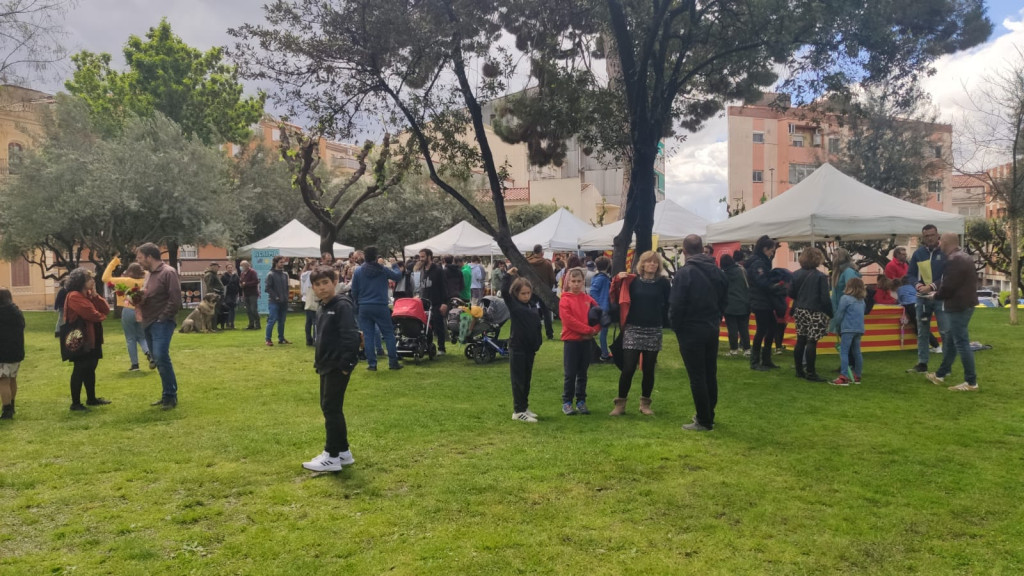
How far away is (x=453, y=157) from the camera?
1138 centimetres

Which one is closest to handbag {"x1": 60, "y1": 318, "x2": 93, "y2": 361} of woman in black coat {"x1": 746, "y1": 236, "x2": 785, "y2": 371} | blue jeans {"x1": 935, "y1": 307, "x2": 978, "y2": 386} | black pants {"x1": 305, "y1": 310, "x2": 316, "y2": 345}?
black pants {"x1": 305, "y1": 310, "x2": 316, "y2": 345}

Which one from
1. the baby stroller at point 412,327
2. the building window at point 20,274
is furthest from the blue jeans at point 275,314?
the building window at point 20,274

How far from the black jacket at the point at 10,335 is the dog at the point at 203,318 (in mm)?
9600

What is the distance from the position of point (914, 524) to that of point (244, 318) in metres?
20.4

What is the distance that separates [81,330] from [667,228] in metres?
13.1

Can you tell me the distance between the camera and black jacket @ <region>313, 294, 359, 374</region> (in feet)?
15.9

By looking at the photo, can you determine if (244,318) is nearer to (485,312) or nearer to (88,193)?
(88,193)

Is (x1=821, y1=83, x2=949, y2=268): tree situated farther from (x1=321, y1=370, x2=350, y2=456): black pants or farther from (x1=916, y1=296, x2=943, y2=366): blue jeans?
(x1=321, y1=370, x2=350, y2=456): black pants

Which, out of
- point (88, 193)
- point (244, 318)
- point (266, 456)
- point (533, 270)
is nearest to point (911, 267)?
point (533, 270)

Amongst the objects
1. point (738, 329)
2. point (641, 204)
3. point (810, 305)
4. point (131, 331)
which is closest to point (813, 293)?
point (810, 305)

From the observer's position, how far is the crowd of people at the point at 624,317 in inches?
227

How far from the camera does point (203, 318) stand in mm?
16500

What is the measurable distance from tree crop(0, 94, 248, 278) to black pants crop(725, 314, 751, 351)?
1816 centimetres

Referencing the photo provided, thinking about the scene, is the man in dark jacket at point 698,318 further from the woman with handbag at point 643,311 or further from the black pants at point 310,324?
the black pants at point 310,324
